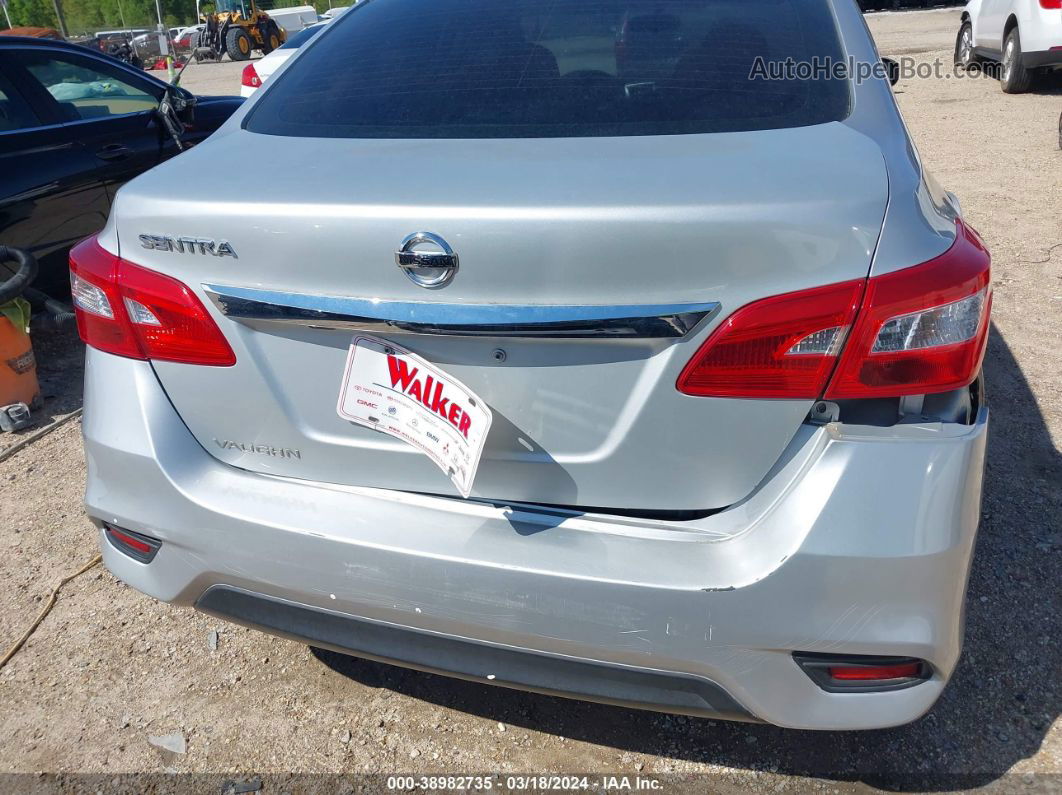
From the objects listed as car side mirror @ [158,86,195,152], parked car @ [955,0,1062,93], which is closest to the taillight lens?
car side mirror @ [158,86,195,152]

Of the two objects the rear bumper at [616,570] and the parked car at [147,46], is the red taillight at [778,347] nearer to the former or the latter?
the rear bumper at [616,570]

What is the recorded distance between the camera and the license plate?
151 cm

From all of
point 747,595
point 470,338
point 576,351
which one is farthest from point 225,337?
point 747,595

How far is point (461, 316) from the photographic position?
1.45 m

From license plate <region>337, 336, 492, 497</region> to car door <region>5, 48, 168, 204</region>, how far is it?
349 centimetres

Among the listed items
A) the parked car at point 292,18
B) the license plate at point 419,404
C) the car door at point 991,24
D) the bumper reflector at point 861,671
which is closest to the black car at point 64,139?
the license plate at point 419,404

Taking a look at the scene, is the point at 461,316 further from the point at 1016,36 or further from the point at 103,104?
the point at 1016,36

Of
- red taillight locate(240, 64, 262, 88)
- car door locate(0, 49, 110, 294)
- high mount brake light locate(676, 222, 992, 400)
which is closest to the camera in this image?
high mount brake light locate(676, 222, 992, 400)

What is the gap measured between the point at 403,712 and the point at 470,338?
1.13 meters

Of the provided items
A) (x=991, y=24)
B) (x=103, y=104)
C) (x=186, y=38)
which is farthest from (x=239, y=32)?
(x=103, y=104)

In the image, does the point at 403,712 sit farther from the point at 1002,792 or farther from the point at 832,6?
the point at 832,6

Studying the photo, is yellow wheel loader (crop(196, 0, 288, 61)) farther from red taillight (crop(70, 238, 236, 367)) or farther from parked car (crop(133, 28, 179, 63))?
red taillight (crop(70, 238, 236, 367))

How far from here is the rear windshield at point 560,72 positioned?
5.69 feet

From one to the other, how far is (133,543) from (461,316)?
0.97 metres
